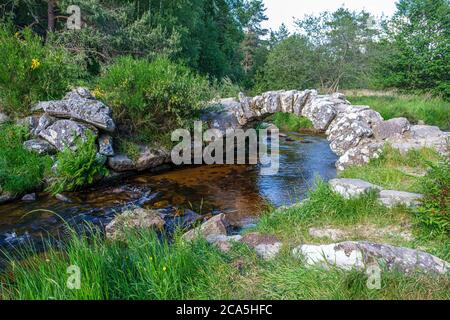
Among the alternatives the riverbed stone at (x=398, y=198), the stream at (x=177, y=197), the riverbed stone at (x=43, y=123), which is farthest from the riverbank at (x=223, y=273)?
the riverbed stone at (x=43, y=123)

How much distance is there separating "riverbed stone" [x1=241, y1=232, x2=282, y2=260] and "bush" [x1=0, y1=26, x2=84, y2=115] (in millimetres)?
7683

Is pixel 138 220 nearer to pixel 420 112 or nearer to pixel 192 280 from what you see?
pixel 192 280

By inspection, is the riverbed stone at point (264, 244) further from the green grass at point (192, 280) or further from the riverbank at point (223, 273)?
the green grass at point (192, 280)

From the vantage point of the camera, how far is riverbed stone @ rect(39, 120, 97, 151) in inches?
330

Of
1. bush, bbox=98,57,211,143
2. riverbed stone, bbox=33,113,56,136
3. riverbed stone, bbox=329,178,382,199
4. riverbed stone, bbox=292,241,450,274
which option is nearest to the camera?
riverbed stone, bbox=292,241,450,274

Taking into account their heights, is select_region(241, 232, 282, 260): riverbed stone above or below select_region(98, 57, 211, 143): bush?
below

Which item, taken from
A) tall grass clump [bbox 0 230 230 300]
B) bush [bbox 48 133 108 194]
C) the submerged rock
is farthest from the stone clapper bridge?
the submerged rock

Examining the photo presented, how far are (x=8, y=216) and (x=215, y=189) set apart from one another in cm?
446

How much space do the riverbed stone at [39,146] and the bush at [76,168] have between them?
0.52m

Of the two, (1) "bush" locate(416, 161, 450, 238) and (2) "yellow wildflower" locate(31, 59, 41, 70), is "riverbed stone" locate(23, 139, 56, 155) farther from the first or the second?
(1) "bush" locate(416, 161, 450, 238)

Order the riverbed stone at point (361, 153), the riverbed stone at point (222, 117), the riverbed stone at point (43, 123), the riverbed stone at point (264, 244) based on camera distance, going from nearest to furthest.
→ the riverbed stone at point (264, 244)
the riverbed stone at point (361, 153)
the riverbed stone at point (43, 123)
the riverbed stone at point (222, 117)

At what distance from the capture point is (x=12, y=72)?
28.9ft

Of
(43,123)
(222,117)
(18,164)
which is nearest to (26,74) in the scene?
(43,123)

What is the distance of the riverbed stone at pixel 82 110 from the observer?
8.65m
